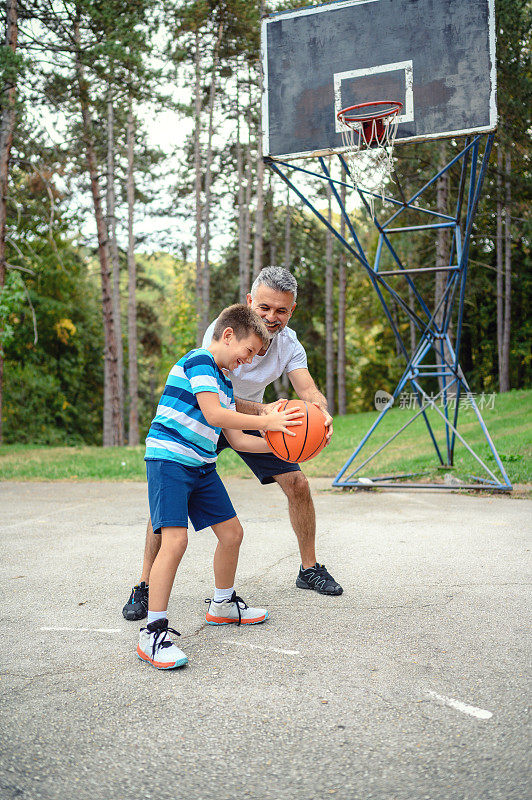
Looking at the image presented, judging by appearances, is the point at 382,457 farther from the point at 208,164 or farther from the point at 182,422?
the point at 208,164

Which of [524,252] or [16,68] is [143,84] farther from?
[524,252]

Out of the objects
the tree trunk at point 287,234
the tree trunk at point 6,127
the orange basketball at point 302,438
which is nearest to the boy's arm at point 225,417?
the orange basketball at point 302,438

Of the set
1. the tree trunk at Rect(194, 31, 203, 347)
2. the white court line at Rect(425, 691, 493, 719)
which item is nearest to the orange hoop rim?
the white court line at Rect(425, 691, 493, 719)

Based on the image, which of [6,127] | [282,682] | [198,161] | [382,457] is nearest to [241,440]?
[282,682]

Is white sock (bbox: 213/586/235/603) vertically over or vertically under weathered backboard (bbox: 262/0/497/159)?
under

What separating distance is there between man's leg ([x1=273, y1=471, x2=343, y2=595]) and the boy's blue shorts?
32.8 inches

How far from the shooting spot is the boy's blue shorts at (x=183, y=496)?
3434 mm

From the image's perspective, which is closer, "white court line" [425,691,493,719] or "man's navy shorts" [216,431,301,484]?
"white court line" [425,691,493,719]

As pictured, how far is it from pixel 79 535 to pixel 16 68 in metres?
11.7

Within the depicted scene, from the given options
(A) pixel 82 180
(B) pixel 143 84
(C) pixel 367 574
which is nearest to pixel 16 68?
(B) pixel 143 84

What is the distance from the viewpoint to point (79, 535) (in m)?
6.57

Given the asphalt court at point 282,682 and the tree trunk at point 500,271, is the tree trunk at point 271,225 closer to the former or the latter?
the tree trunk at point 500,271

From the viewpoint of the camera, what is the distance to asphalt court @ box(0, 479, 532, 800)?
2293 millimetres

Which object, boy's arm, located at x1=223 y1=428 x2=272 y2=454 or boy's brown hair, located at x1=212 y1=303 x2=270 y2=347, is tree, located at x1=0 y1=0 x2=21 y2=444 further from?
boy's brown hair, located at x1=212 y1=303 x2=270 y2=347
